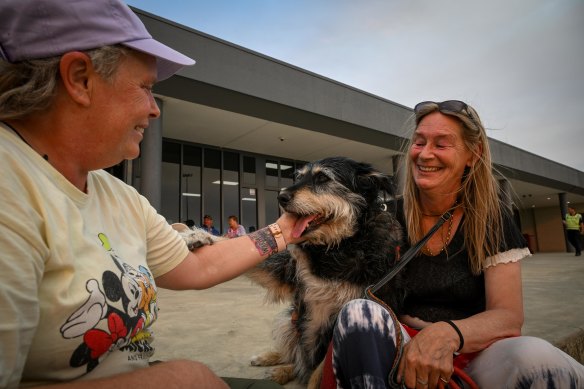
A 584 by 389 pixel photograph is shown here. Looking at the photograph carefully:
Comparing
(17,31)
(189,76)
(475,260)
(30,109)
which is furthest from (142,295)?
(189,76)

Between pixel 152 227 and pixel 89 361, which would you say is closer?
pixel 89 361

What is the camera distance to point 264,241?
1.95 metres

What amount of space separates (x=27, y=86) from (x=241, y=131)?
34.0ft

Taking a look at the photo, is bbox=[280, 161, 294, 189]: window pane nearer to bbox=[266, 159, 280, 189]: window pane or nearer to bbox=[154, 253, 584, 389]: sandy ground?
bbox=[266, 159, 280, 189]: window pane

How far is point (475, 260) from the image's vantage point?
5.56ft

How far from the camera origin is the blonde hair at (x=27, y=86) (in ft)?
3.09

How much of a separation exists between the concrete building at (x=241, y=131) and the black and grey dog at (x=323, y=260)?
3.94m

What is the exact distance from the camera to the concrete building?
779 cm

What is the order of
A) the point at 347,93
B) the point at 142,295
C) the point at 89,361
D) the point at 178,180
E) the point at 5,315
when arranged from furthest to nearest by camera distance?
the point at 178,180 < the point at 347,93 < the point at 142,295 < the point at 89,361 < the point at 5,315

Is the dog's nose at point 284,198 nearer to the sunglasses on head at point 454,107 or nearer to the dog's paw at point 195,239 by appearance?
the dog's paw at point 195,239

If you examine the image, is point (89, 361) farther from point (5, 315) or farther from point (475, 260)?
point (475, 260)

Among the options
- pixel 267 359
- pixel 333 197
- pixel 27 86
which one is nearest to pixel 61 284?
pixel 27 86

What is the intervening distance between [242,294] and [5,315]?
6.01m

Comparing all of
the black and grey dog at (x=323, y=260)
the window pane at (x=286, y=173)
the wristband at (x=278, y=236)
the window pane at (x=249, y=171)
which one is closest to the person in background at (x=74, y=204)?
the wristband at (x=278, y=236)
